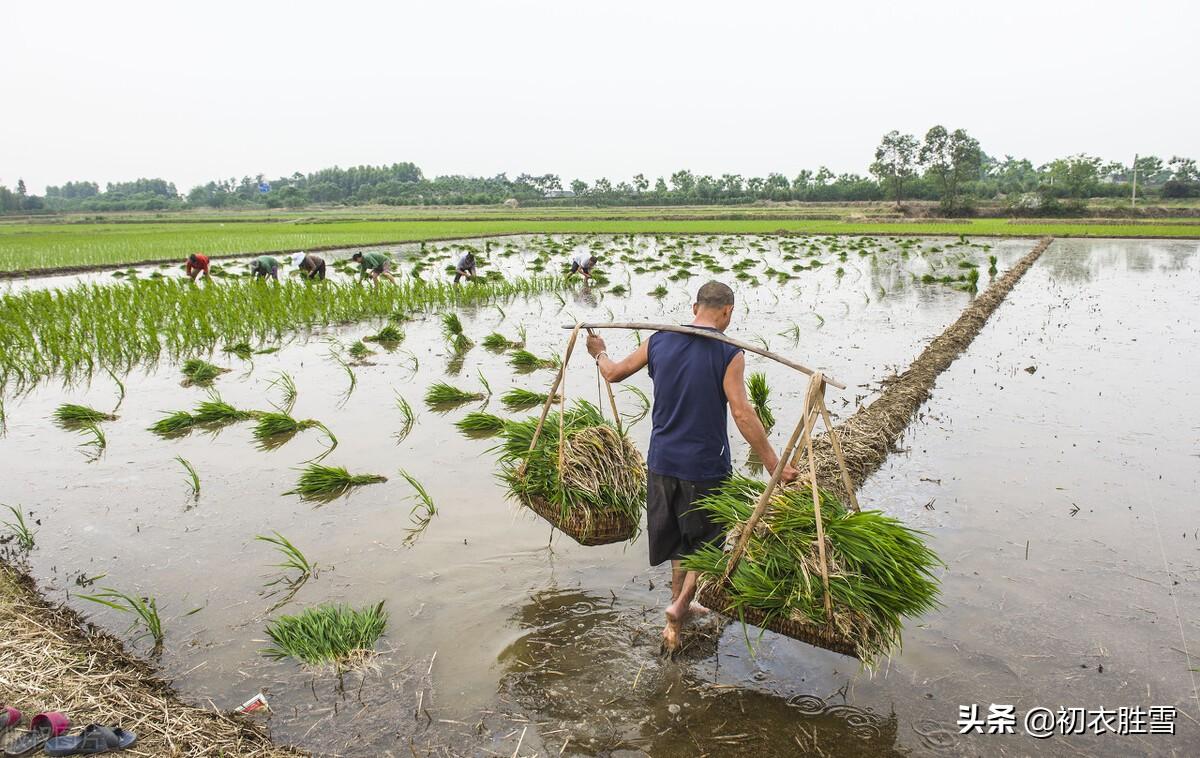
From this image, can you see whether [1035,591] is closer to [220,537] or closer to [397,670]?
[397,670]

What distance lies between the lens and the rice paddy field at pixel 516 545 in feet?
8.77

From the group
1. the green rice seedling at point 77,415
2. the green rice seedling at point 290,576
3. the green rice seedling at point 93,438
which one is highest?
the green rice seedling at point 77,415

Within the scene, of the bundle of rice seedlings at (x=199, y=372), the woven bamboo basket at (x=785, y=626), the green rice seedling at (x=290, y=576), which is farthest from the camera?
the bundle of rice seedlings at (x=199, y=372)

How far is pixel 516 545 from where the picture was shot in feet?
13.1

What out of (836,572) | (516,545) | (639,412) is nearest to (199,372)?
(639,412)

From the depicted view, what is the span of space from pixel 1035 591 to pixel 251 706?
337cm

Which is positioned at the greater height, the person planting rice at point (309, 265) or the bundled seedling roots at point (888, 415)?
the person planting rice at point (309, 265)

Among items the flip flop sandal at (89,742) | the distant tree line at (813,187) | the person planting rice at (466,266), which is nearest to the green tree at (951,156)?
the distant tree line at (813,187)

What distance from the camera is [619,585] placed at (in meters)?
3.57

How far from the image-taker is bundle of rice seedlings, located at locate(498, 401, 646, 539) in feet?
10.6

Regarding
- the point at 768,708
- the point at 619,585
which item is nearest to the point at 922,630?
the point at 768,708

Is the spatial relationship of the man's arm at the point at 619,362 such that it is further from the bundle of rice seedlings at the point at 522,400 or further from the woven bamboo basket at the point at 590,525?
the bundle of rice seedlings at the point at 522,400

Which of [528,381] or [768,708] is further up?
[528,381]

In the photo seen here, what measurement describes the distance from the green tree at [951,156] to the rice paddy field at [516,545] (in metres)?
40.3
